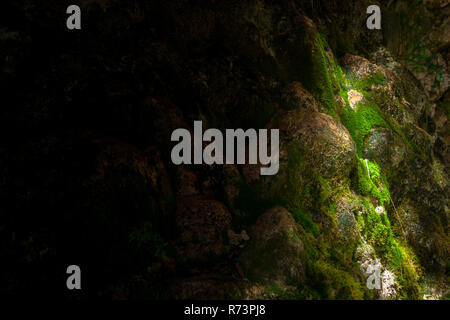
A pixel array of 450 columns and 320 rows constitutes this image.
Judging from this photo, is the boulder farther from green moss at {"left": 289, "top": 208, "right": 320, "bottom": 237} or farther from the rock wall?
green moss at {"left": 289, "top": 208, "right": 320, "bottom": 237}

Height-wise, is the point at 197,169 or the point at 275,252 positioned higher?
the point at 197,169

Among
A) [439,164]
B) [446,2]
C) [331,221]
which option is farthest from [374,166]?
[446,2]

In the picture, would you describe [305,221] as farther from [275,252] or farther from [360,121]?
[360,121]

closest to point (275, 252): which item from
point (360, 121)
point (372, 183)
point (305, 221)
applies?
point (305, 221)

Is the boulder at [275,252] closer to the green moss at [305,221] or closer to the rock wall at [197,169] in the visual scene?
the rock wall at [197,169]

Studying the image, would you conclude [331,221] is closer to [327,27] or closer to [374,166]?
[374,166]

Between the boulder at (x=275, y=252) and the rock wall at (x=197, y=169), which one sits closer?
the rock wall at (x=197, y=169)

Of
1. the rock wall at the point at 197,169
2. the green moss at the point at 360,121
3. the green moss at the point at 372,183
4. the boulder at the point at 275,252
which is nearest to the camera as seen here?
the rock wall at the point at 197,169

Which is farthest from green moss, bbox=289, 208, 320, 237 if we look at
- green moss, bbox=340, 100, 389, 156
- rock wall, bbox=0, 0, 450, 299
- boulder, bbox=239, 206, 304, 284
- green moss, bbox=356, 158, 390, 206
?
green moss, bbox=340, 100, 389, 156

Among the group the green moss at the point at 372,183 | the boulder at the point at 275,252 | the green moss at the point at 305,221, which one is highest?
the green moss at the point at 372,183

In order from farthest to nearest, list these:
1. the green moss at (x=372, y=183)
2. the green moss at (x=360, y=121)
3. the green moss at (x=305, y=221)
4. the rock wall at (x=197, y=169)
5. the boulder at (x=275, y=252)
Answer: the green moss at (x=360, y=121), the green moss at (x=372, y=183), the green moss at (x=305, y=221), the boulder at (x=275, y=252), the rock wall at (x=197, y=169)

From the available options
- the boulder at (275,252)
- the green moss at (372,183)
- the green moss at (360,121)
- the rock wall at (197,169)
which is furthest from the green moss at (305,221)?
the green moss at (360,121)

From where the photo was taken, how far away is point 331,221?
19.7ft

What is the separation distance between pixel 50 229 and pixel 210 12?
5.72m
